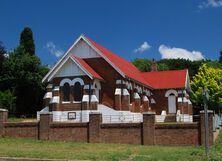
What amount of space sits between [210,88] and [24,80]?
2668cm

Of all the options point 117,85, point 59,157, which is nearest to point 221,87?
point 117,85

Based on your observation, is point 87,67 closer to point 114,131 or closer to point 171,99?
point 114,131

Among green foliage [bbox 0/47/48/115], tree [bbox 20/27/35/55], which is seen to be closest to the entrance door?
green foliage [bbox 0/47/48/115]

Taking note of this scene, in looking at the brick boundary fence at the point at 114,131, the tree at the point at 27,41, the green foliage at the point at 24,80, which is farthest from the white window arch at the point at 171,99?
the brick boundary fence at the point at 114,131

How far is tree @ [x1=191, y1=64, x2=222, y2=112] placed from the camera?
184 ft

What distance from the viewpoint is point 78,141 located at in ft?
79.7

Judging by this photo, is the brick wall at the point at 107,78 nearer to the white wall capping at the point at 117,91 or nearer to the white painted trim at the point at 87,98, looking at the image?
the white wall capping at the point at 117,91

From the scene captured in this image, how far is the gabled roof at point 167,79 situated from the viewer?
161 feet

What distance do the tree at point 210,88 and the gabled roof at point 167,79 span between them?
5615 mm

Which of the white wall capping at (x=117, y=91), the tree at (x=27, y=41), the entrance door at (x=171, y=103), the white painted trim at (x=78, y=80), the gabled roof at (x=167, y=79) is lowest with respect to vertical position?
the entrance door at (x=171, y=103)

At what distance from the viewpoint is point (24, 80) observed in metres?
52.8

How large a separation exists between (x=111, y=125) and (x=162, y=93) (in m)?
26.5

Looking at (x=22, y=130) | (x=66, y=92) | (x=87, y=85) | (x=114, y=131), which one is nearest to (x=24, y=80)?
(x=66, y=92)

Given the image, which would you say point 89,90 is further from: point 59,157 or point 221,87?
point 221,87
